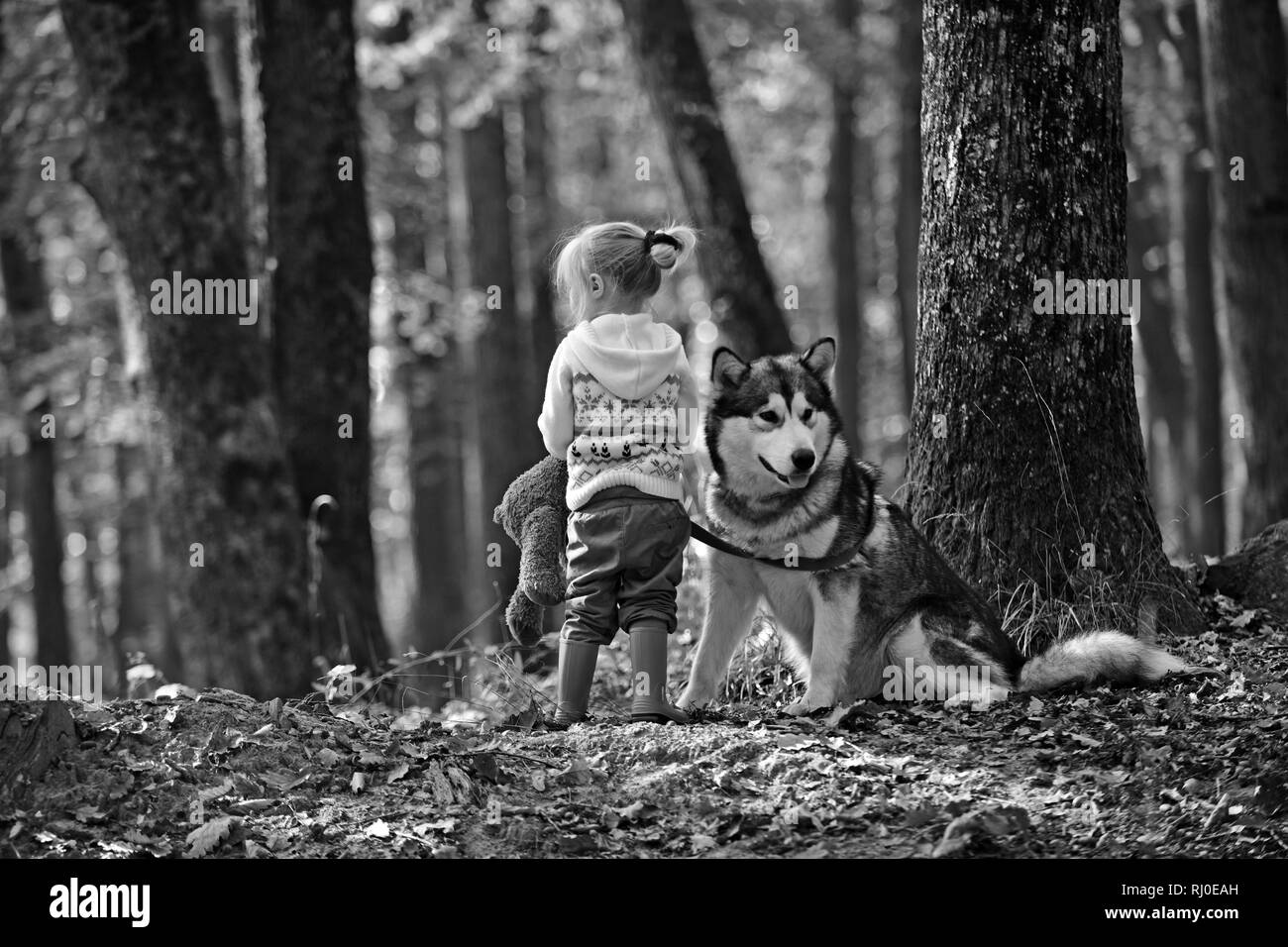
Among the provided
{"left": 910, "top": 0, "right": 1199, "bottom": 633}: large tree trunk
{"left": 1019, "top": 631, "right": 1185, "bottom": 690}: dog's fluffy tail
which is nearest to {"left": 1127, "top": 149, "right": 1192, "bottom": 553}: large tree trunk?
{"left": 910, "top": 0, "right": 1199, "bottom": 633}: large tree trunk

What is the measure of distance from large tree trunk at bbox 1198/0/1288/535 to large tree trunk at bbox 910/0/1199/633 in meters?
5.74

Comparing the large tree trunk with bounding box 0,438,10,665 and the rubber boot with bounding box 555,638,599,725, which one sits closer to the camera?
the rubber boot with bounding box 555,638,599,725

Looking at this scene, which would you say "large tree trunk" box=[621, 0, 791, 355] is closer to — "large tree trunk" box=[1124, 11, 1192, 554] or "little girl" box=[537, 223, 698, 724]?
"little girl" box=[537, 223, 698, 724]

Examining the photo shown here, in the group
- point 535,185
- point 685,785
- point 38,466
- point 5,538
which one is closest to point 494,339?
point 535,185

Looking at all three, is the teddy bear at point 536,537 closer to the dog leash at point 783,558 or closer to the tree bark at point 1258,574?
the dog leash at point 783,558

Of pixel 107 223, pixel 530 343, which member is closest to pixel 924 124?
pixel 107 223

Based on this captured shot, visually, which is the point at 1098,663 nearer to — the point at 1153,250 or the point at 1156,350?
the point at 1156,350

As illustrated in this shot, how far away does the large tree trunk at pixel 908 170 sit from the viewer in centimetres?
1717

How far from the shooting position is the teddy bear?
5.74m

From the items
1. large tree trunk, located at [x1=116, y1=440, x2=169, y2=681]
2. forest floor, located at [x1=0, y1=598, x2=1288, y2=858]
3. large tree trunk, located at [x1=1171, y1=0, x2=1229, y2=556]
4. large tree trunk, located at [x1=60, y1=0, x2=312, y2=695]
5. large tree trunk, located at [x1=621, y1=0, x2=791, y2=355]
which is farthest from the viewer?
large tree trunk, located at [x1=116, y1=440, x2=169, y2=681]

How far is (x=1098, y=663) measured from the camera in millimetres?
5840

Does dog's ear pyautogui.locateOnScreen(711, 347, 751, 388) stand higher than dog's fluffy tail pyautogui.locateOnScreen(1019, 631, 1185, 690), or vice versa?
dog's ear pyautogui.locateOnScreen(711, 347, 751, 388)
